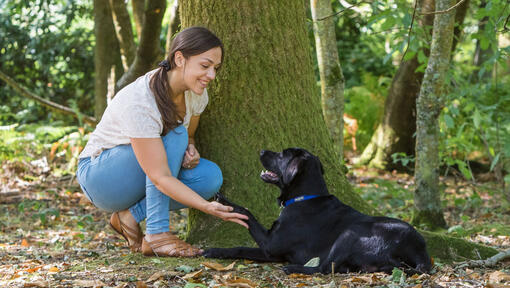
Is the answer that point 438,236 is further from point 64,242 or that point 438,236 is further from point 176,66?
point 64,242

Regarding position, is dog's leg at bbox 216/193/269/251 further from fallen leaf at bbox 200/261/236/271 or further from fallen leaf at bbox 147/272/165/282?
fallen leaf at bbox 147/272/165/282

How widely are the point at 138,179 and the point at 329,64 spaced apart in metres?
3.17

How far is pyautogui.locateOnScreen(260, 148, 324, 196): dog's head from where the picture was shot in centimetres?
361

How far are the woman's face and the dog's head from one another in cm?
68

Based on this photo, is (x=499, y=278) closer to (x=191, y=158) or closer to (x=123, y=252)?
(x=191, y=158)

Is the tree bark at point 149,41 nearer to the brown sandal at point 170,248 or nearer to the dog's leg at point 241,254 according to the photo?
the brown sandal at point 170,248

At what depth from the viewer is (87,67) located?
41.3ft

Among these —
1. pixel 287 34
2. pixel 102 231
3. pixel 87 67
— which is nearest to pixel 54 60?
pixel 87 67

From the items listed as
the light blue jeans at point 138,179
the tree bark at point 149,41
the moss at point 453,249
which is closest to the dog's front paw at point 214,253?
the light blue jeans at point 138,179

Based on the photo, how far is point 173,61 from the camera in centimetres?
362

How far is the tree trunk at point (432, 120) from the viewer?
197 inches

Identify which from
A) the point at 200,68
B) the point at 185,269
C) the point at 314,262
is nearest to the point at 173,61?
the point at 200,68

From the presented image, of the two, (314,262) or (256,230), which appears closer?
(314,262)

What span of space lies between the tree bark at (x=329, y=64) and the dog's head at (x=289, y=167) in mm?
2487
